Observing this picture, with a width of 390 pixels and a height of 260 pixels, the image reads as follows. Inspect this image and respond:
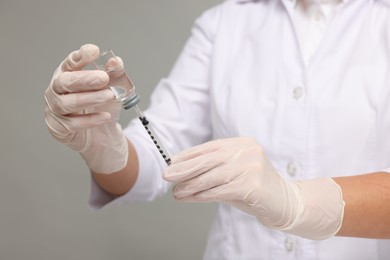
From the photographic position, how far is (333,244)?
4.03 feet

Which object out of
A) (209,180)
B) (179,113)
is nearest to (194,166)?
(209,180)

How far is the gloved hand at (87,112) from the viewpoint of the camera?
1.01 meters

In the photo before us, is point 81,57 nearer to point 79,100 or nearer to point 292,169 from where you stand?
point 79,100

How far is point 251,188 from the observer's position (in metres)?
0.96

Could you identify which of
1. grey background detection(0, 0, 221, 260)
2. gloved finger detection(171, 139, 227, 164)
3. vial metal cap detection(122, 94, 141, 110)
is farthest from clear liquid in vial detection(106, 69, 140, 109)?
grey background detection(0, 0, 221, 260)

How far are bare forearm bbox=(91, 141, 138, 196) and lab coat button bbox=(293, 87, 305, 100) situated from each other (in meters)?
0.37

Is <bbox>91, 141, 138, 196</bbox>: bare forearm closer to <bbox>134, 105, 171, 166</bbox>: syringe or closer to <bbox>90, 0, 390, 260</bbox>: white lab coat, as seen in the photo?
<bbox>90, 0, 390, 260</bbox>: white lab coat

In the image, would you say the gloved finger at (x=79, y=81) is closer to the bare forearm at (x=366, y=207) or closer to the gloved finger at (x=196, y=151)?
the gloved finger at (x=196, y=151)

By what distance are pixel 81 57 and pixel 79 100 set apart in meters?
0.08

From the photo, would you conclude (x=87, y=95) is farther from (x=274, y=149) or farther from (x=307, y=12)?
(x=307, y=12)

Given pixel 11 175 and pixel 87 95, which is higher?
pixel 87 95

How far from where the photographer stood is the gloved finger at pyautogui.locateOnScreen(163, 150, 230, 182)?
94 cm

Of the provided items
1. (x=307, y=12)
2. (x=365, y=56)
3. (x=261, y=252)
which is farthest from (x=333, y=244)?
(x=307, y=12)

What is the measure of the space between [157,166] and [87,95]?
0.39 m
